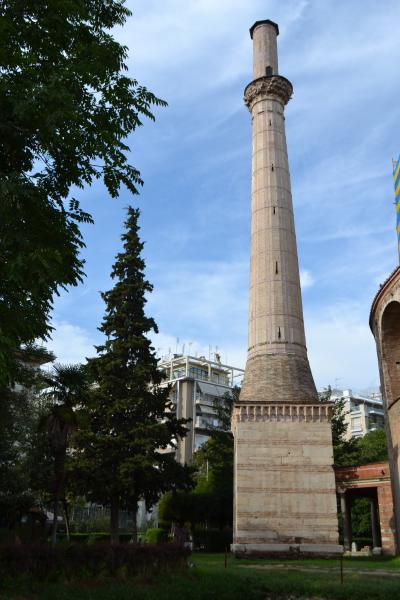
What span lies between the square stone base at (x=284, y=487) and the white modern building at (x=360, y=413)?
53223 millimetres

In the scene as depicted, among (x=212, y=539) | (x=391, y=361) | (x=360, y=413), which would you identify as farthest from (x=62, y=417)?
(x=360, y=413)

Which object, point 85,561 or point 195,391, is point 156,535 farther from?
point 195,391

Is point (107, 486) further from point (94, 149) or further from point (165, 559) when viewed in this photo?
point (94, 149)

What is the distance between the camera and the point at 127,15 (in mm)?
11227

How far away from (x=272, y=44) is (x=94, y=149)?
3039 centimetres

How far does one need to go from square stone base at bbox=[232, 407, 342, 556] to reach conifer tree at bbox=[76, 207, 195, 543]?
355cm

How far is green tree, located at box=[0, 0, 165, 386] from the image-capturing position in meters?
8.45

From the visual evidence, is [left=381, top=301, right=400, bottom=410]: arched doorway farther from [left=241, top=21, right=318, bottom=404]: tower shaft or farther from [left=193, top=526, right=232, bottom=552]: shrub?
[left=193, top=526, right=232, bottom=552]: shrub

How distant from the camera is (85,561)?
12.6 m

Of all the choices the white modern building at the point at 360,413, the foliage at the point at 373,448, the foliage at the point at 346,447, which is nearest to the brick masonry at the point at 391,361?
the foliage at the point at 346,447

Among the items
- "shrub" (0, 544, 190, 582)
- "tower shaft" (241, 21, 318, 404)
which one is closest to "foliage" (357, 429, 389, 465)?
"tower shaft" (241, 21, 318, 404)

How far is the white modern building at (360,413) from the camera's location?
78188 mm

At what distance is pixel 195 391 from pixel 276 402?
4073 centimetres

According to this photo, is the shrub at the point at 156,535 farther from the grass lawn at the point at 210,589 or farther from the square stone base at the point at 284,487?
the grass lawn at the point at 210,589
